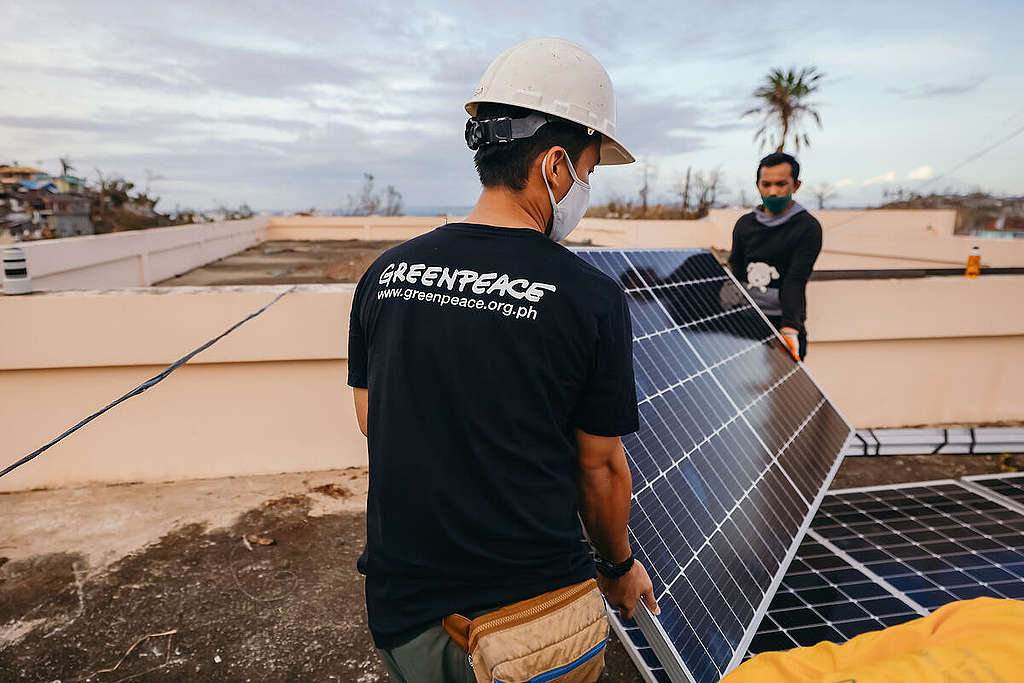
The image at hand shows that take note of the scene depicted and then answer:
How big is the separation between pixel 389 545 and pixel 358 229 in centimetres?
3347

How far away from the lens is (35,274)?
27.7ft

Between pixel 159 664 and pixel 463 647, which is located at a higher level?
pixel 463 647

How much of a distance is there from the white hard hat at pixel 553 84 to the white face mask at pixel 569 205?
13 centimetres

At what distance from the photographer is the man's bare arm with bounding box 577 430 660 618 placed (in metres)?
1.69

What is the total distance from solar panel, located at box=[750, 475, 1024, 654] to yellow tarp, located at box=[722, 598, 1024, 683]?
5.96ft

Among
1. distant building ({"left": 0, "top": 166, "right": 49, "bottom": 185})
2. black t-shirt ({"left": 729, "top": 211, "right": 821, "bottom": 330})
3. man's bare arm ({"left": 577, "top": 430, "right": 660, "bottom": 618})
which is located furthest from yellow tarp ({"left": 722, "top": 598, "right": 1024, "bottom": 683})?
distant building ({"left": 0, "top": 166, "right": 49, "bottom": 185})

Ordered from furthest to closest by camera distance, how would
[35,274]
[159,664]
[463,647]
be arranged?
1. [35,274]
2. [159,664]
3. [463,647]

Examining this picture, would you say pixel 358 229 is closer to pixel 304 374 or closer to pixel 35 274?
pixel 35 274

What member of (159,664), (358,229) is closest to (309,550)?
(159,664)

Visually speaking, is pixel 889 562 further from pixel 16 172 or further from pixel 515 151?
pixel 16 172

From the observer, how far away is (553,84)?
168 cm

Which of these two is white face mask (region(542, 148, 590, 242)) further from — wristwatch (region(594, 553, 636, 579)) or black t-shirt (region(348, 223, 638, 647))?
wristwatch (region(594, 553, 636, 579))

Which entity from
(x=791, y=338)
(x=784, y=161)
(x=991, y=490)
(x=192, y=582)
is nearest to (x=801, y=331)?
(x=791, y=338)

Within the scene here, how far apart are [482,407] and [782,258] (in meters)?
3.97
